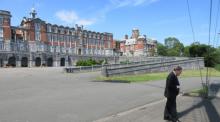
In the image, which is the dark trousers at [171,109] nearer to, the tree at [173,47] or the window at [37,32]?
the window at [37,32]

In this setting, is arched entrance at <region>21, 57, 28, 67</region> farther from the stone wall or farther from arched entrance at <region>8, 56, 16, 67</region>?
the stone wall

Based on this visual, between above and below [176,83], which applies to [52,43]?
above

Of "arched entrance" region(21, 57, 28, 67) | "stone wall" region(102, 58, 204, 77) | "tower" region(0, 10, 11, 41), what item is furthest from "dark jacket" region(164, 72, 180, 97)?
"arched entrance" region(21, 57, 28, 67)

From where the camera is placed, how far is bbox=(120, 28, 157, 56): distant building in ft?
495

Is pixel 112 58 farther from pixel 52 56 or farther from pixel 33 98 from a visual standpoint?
pixel 33 98

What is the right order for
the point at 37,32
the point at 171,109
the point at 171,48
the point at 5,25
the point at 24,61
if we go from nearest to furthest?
the point at 171,109 < the point at 5,25 < the point at 24,61 < the point at 37,32 < the point at 171,48

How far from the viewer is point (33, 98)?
16000 millimetres

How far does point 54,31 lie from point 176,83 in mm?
99247

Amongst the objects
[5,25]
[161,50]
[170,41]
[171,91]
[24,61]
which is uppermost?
[5,25]

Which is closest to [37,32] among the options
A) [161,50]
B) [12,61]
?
[12,61]

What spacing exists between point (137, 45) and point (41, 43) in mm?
63018

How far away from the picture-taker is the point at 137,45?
15200 centimetres

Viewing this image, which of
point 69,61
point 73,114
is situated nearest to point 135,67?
point 73,114

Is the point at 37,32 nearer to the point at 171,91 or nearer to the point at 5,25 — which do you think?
the point at 5,25
